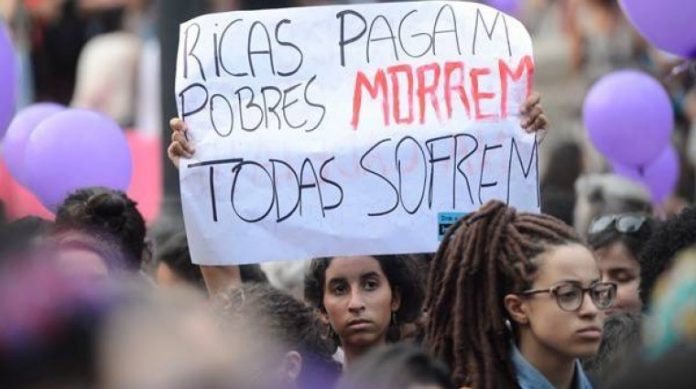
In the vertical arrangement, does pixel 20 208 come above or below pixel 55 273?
below

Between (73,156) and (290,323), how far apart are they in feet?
7.11

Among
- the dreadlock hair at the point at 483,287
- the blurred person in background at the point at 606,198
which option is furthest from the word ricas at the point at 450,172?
the blurred person in background at the point at 606,198

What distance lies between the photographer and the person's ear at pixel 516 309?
4.51 metres

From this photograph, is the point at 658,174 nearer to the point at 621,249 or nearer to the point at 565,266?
the point at 621,249

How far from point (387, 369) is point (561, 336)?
157 cm

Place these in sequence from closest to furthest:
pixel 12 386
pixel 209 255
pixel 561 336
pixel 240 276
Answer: pixel 12 386 → pixel 561 336 → pixel 209 255 → pixel 240 276

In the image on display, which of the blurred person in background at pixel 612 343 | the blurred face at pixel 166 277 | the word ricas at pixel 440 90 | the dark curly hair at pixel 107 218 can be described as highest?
the word ricas at pixel 440 90

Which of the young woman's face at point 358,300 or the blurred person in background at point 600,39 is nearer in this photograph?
the young woman's face at point 358,300

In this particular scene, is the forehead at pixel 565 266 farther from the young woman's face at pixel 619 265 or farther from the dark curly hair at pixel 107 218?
the young woman's face at pixel 619 265

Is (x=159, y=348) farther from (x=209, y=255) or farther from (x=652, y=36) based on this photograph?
(x=652, y=36)

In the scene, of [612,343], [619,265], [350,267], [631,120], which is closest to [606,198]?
[631,120]

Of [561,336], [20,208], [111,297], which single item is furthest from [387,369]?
[20,208]

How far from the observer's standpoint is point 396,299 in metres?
5.52

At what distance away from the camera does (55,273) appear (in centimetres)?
217
